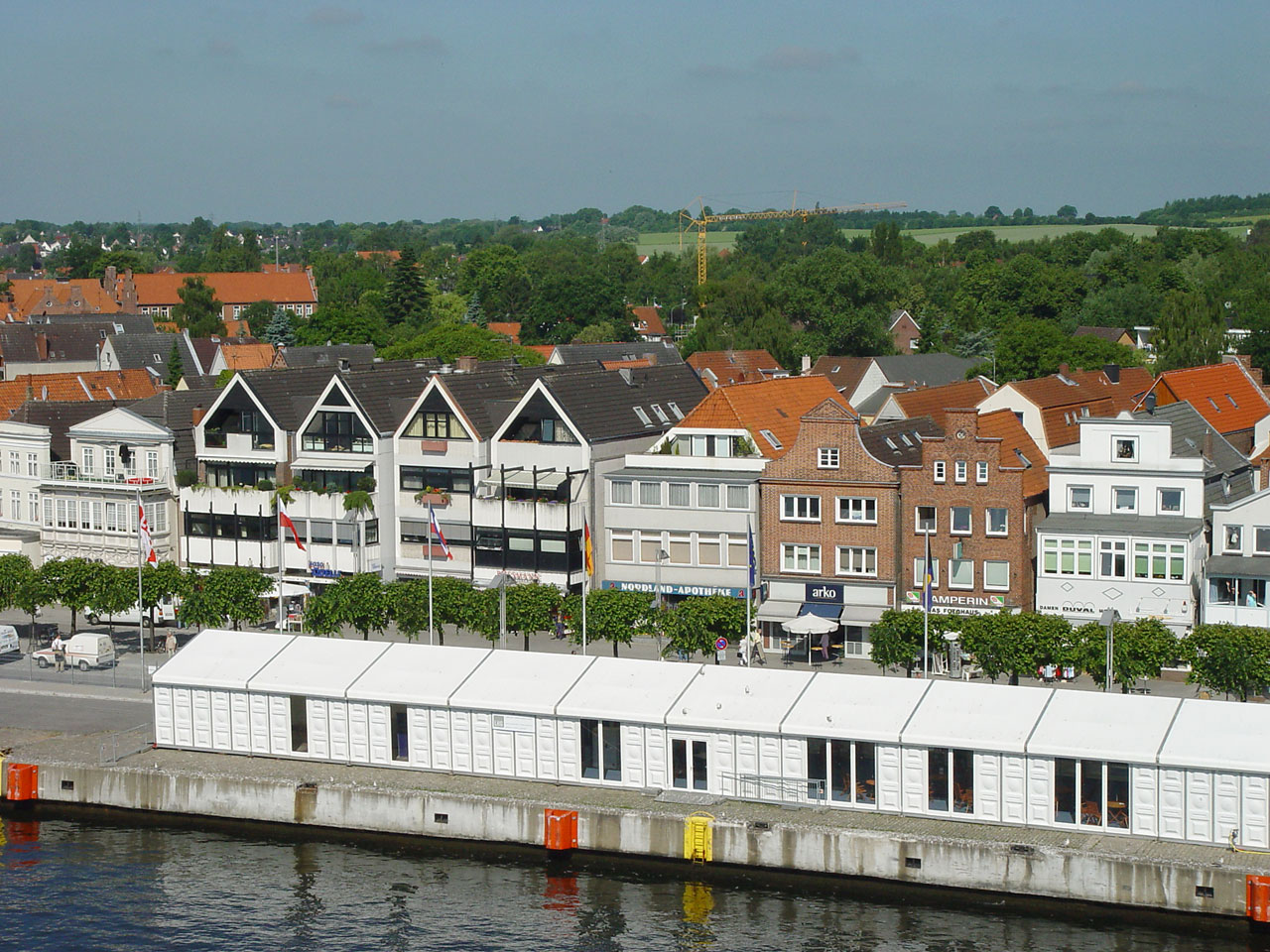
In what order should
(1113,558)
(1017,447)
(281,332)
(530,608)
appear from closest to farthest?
(530,608), (1113,558), (1017,447), (281,332)

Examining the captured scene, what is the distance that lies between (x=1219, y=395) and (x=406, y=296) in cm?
12270

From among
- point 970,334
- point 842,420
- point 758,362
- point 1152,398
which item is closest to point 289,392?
point 842,420

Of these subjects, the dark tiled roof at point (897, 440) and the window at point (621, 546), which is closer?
the dark tiled roof at point (897, 440)

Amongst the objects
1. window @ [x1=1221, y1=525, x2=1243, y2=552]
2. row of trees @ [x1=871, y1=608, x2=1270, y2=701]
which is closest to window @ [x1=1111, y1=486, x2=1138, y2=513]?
window @ [x1=1221, y1=525, x2=1243, y2=552]

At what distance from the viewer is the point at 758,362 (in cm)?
13850

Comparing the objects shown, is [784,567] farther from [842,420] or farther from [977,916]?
[977,916]

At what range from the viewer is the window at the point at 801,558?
7075 cm

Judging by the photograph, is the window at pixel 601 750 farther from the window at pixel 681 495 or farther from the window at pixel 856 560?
the window at pixel 681 495

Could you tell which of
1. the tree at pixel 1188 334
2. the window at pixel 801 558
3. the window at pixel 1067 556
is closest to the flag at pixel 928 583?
the window at pixel 1067 556

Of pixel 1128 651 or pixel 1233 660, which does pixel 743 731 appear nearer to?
pixel 1128 651

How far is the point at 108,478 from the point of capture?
8462 cm

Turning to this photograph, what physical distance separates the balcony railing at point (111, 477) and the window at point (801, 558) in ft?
106

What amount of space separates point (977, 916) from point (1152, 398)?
41606 mm

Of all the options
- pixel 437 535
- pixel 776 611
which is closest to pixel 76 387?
pixel 437 535
